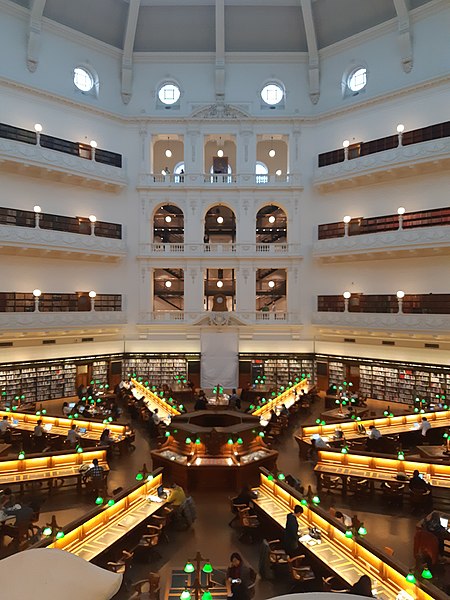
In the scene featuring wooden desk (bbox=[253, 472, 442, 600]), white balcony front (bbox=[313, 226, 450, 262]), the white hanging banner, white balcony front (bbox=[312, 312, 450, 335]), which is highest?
white balcony front (bbox=[313, 226, 450, 262])

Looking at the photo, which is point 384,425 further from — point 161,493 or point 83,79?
point 83,79

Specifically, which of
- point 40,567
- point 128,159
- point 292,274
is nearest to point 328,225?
point 292,274

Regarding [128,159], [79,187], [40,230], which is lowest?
[40,230]

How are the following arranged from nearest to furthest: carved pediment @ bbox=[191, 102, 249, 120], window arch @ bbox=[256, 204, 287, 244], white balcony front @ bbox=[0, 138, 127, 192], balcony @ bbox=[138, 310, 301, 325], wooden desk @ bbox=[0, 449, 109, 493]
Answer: wooden desk @ bbox=[0, 449, 109, 493] < white balcony front @ bbox=[0, 138, 127, 192] < balcony @ bbox=[138, 310, 301, 325] < carved pediment @ bbox=[191, 102, 249, 120] < window arch @ bbox=[256, 204, 287, 244]

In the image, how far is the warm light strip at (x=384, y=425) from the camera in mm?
12766

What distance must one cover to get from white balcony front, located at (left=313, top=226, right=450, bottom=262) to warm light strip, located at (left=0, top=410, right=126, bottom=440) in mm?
12695

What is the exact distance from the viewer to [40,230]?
18.4 meters

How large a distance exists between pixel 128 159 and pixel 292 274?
32.5 feet

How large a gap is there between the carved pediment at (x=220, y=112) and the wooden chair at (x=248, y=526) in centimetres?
1849

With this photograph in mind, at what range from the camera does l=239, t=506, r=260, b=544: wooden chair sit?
816cm

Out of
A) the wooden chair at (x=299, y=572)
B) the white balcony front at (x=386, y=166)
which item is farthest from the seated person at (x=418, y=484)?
the white balcony front at (x=386, y=166)

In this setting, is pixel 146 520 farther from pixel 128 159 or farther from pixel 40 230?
pixel 128 159

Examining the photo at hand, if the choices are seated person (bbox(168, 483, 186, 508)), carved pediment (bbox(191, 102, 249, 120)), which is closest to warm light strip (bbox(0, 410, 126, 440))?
seated person (bbox(168, 483, 186, 508))

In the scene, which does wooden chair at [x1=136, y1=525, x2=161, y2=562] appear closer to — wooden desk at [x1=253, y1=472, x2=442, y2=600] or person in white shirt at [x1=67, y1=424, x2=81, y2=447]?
wooden desk at [x1=253, y1=472, x2=442, y2=600]
